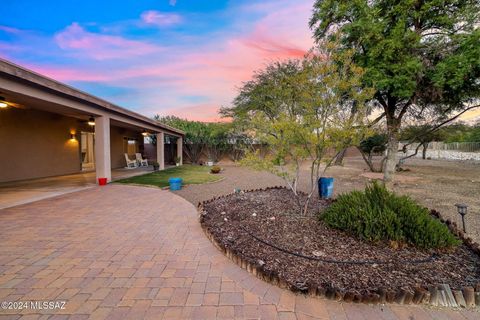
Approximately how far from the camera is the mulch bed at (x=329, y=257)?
207 centimetres

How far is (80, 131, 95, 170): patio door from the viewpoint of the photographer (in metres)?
11.4

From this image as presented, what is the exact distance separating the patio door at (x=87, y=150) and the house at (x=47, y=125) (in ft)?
0.39

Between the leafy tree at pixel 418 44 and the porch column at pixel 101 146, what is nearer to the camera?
the leafy tree at pixel 418 44

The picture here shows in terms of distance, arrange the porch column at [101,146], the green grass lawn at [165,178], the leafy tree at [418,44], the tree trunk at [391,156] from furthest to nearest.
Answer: the tree trunk at [391,156], the green grass lawn at [165,178], the porch column at [101,146], the leafy tree at [418,44]

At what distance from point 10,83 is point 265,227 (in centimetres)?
591

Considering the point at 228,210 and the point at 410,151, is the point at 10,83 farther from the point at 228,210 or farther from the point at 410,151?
the point at 410,151

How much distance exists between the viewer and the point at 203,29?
8172 millimetres

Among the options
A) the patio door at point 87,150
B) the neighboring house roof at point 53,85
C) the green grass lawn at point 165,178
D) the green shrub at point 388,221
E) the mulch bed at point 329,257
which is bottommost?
the mulch bed at point 329,257

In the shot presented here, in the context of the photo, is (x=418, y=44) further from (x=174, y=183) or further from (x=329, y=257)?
(x=174, y=183)

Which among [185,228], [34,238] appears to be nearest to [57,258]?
[34,238]

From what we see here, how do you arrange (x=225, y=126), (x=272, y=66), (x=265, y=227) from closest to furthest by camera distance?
(x=265, y=227) → (x=272, y=66) → (x=225, y=126)

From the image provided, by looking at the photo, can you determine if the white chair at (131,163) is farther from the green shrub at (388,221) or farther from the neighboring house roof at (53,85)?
the green shrub at (388,221)

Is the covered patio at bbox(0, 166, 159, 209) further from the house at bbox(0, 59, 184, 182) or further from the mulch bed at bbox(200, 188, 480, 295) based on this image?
the mulch bed at bbox(200, 188, 480, 295)

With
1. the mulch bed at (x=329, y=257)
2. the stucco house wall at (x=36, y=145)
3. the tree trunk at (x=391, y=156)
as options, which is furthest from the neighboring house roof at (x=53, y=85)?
the tree trunk at (x=391, y=156)
